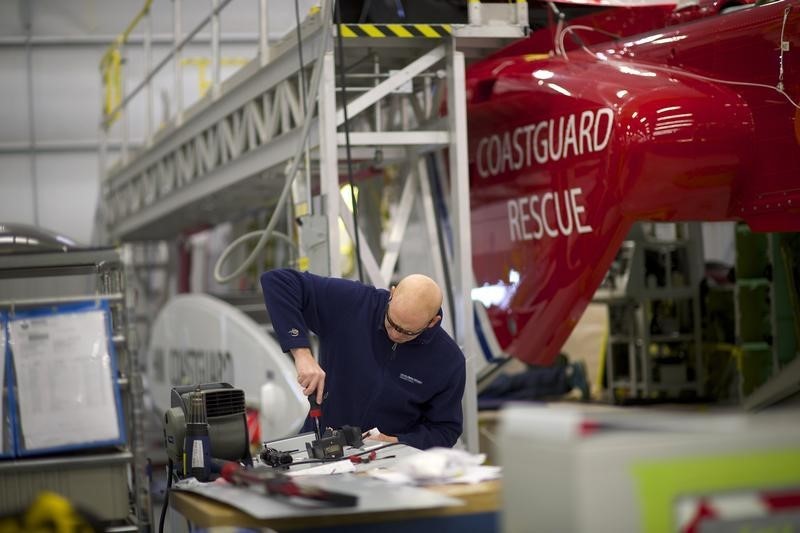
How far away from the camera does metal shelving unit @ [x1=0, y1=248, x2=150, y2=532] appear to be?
11.8ft

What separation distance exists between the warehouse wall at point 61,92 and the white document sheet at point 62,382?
16.6m

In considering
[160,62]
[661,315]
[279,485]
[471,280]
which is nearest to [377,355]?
[471,280]

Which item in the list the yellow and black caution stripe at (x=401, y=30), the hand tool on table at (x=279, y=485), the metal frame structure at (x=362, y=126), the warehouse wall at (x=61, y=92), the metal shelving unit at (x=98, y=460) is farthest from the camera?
the warehouse wall at (x=61, y=92)

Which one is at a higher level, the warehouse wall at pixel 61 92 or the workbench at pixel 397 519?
the warehouse wall at pixel 61 92

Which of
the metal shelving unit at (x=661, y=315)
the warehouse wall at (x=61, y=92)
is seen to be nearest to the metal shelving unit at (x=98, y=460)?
the metal shelving unit at (x=661, y=315)

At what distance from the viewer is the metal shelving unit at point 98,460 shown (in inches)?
142

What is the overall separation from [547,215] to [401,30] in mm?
1323

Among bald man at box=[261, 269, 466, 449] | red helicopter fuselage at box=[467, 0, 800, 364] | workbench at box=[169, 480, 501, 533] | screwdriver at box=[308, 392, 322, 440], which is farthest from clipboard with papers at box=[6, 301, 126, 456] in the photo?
red helicopter fuselage at box=[467, 0, 800, 364]

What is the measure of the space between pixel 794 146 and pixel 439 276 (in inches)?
94.2

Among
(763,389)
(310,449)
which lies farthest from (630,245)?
(310,449)

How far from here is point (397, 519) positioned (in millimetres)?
3111

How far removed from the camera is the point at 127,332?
3.87 m

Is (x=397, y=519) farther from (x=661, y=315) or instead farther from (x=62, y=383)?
(x=661, y=315)

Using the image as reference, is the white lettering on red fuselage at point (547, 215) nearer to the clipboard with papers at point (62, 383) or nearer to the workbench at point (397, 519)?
the workbench at point (397, 519)
